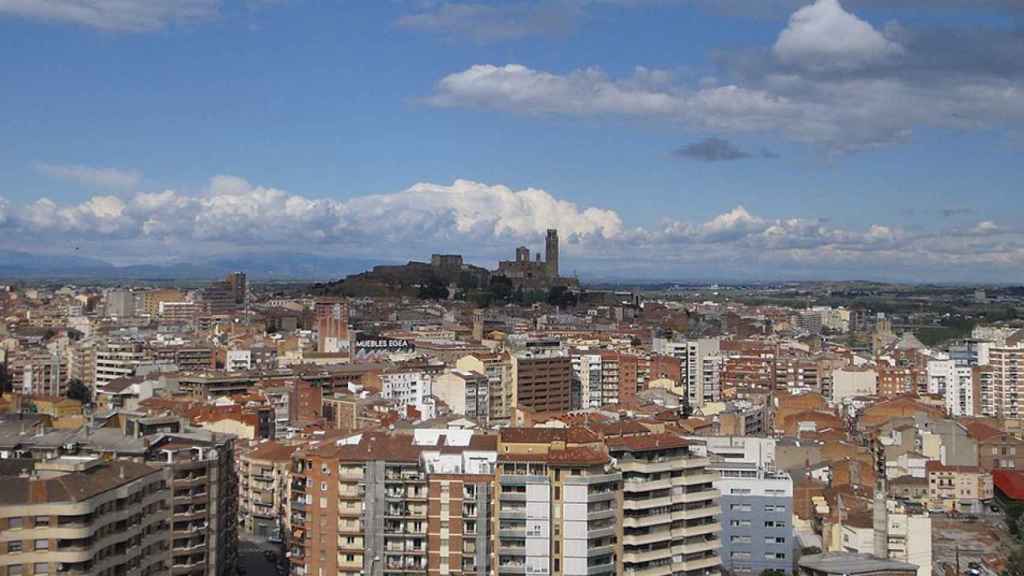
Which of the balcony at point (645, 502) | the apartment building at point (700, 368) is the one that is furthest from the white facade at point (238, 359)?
the balcony at point (645, 502)

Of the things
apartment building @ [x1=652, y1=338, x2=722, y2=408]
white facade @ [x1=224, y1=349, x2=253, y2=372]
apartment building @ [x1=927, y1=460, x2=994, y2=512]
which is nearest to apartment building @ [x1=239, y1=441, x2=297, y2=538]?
apartment building @ [x1=927, y1=460, x2=994, y2=512]

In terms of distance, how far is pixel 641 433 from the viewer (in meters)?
26.0

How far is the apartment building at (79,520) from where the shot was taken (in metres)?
18.1

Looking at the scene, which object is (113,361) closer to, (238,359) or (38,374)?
(38,374)

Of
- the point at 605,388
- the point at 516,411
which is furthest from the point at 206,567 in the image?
the point at 605,388

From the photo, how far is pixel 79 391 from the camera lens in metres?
55.3

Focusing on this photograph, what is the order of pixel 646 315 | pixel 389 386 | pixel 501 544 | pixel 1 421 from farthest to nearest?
pixel 646 315, pixel 389 386, pixel 1 421, pixel 501 544

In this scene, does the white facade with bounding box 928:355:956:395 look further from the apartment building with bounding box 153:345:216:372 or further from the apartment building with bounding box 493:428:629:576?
the apartment building with bounding box 493:428:629:576

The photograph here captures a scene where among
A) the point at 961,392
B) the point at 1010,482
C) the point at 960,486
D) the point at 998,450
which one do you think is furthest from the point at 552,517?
the point at 961,392

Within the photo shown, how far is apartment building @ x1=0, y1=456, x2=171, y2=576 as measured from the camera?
711 inches

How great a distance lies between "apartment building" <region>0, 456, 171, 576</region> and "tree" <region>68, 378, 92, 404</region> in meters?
35.2

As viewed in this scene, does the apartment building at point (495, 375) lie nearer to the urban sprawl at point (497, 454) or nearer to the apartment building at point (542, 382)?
the urban sprawl at point (497, 454)

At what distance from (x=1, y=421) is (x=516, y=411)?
17.9 m

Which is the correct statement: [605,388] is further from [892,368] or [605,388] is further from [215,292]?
[215,292]
